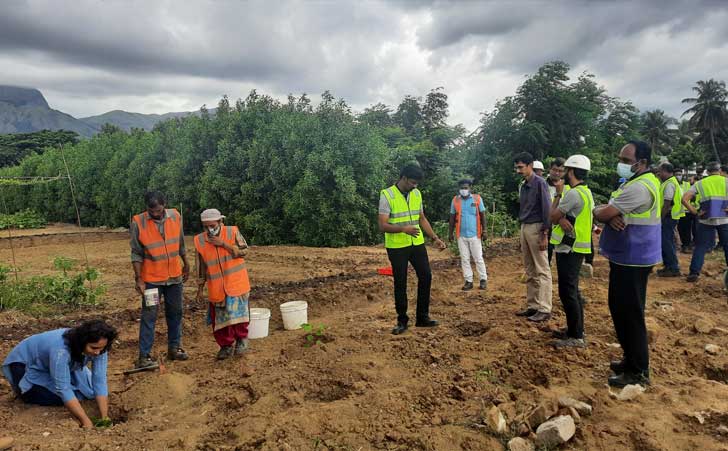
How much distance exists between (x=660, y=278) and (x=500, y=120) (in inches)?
640

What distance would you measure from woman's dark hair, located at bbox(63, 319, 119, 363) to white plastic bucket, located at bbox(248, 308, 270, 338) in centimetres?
184

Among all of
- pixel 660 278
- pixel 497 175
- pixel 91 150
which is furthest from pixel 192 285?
pixel 91 150

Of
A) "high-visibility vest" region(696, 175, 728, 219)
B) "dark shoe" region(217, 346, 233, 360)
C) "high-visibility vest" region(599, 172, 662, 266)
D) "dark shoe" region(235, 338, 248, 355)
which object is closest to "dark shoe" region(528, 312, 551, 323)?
"high-visibility vest" region(599, 172, 662, 266)

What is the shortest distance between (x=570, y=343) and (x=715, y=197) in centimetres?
473

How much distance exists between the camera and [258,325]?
542 cm

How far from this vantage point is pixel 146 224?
453 cm

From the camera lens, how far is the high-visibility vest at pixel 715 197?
7.23m

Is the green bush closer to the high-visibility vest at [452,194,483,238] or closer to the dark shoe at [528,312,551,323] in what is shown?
the high-visibility vest at [452,194,483,238]

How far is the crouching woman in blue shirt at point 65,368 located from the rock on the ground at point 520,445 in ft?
9.64

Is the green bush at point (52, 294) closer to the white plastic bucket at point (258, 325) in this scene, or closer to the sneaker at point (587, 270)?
the white plastic bucket at point (258, 325)

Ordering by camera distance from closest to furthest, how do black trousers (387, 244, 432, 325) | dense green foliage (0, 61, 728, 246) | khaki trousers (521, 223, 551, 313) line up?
black trousers (387, 244, 432, 325)
khaki trousers (521, 223, 551, 313)
dense green foliage (0, 61, 728, 246)

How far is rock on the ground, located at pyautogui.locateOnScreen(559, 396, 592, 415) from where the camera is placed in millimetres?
3066

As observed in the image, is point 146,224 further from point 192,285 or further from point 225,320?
point 192,285

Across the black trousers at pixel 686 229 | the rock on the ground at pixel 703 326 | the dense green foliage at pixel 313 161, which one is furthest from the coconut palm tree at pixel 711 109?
the rock on the ground at pixel 703 326
